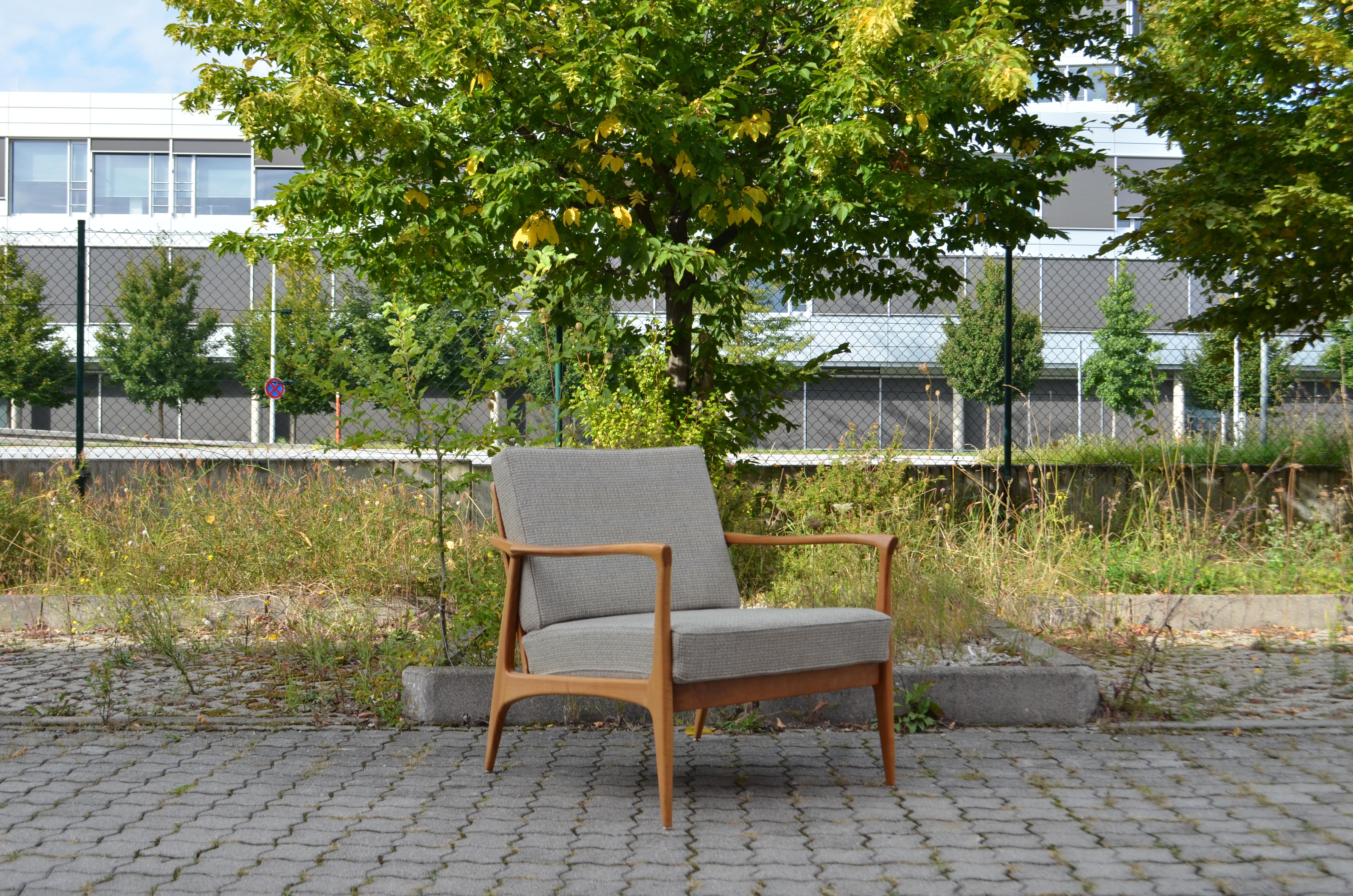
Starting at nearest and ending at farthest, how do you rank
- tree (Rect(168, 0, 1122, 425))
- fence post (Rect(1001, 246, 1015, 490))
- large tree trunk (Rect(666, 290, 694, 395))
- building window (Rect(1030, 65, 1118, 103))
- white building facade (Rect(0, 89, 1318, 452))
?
tree (Rect(168, 0, 1122, 425)) → large tree trunk (Rect(666, 290, 694, 395)) → building window (Rect(1030, 65, 1118, 103)) → fence post (Rect(1001, 246, 1015, 490)) → white building facade (Rect(0, 89, 1318, 452))

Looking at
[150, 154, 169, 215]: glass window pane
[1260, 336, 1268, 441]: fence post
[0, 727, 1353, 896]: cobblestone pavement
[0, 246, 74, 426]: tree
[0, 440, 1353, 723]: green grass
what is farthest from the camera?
[150, 154, 169, 215]: glass window pane

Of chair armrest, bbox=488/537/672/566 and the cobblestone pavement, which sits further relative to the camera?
chair armrest, bbox=488/537/672/566

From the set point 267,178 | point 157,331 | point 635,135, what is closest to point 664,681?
point 635,135

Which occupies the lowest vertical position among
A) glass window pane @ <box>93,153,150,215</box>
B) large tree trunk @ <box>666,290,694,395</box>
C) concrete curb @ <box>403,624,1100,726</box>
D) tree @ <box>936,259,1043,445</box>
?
concrete curb @ <box>403,624,1100,726</box>

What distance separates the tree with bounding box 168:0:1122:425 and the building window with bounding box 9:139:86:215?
34432mm

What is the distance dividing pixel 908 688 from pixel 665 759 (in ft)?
4.95

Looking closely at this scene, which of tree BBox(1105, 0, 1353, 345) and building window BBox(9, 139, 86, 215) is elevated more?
building window BBox(9, 139, 86, 215)

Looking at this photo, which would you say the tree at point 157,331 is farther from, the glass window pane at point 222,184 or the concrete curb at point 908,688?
the concrete curb at point 908,688

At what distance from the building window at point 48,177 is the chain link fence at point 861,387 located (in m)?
2.86

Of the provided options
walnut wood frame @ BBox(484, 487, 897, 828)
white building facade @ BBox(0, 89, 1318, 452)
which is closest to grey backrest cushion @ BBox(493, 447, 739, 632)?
walnut wood frame @ BBox(484, 487, 897, 828)

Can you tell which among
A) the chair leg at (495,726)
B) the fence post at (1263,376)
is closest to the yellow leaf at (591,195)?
the chair leg at (495,726)

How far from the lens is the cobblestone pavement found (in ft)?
8.79

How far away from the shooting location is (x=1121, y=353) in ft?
99.7

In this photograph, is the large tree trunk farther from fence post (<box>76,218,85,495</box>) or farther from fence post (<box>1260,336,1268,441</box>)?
fence post (<box>1260,336,1268,441</box>)
